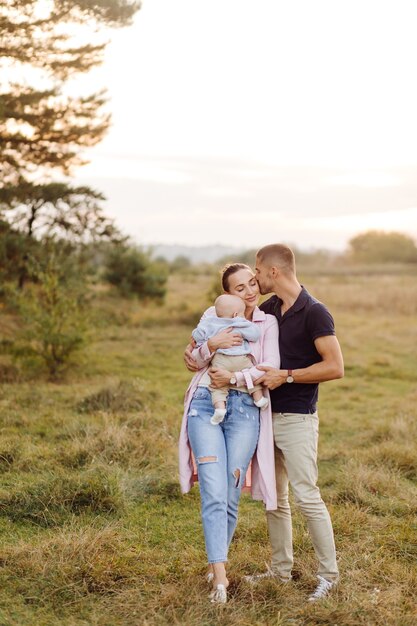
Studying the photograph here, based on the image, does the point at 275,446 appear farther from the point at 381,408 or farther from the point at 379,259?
the point at 379,259

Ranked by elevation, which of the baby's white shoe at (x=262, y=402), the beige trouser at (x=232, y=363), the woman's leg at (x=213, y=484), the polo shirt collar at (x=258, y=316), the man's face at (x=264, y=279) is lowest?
the woman's leg at (x=213, y=484)

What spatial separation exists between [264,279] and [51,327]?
801 centimetres

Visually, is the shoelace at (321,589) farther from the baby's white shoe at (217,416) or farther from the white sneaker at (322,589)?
the baby's white shoe at (217,416)

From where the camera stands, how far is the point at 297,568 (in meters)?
4.53

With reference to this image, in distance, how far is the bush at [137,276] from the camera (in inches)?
807

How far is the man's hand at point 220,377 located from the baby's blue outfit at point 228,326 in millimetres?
132

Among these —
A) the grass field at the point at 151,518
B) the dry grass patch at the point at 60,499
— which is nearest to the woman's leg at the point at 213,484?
the grass field at the point at 151,518

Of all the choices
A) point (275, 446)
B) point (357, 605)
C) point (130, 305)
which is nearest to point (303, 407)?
point (275, 446)

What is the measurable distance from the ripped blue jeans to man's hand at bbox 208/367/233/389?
0.36 feet

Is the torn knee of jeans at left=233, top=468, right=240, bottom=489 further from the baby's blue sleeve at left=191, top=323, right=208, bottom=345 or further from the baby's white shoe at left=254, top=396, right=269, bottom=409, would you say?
the baby's blue sleeve at left=191, top=323, right=208, bottom=345

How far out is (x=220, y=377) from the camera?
3916 millimetres

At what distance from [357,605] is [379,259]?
268 feet

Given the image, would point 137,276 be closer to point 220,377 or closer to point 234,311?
point 234,311

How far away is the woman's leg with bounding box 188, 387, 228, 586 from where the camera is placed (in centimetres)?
389
